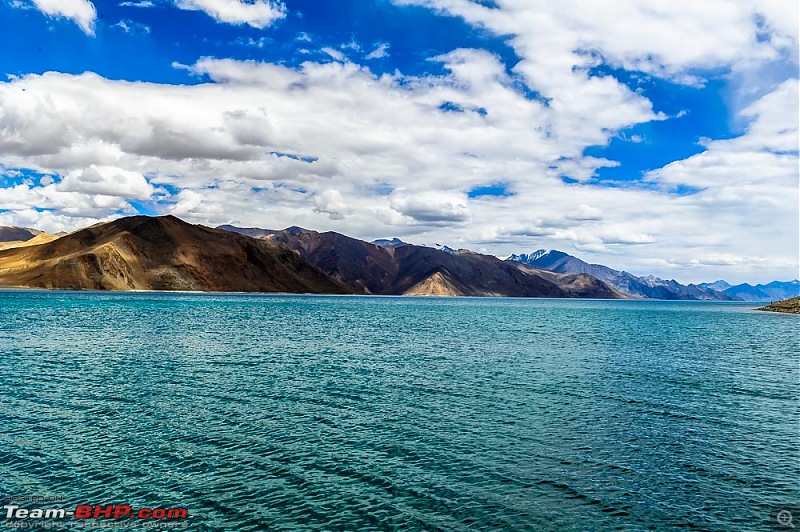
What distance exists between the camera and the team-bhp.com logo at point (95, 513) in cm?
1762

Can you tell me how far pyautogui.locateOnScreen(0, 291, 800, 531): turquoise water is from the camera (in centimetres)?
1914

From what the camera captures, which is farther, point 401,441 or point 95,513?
point 401,441

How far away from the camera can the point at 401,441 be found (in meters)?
26.6

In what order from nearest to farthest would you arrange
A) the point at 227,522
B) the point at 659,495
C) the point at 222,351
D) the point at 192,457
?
1. the point at 227,522
2. the point at 659,495
3. the point at 192,457
4. the point at 222,351

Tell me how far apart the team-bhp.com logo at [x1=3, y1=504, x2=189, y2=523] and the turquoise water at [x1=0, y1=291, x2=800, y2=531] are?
1.71 ft

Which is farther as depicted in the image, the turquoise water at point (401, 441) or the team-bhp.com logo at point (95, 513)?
the turquoise water at point (401, 441)

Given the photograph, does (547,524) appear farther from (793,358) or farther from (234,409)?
(793,358)

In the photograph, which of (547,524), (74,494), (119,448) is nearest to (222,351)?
(119,448)

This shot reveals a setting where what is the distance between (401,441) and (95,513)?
13479mm

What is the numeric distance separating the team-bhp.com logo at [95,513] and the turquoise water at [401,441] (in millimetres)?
522

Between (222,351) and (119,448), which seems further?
(222,351)

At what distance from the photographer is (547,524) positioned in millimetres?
18016

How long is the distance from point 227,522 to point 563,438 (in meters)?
17.5

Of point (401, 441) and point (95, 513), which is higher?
point (401, 441)
